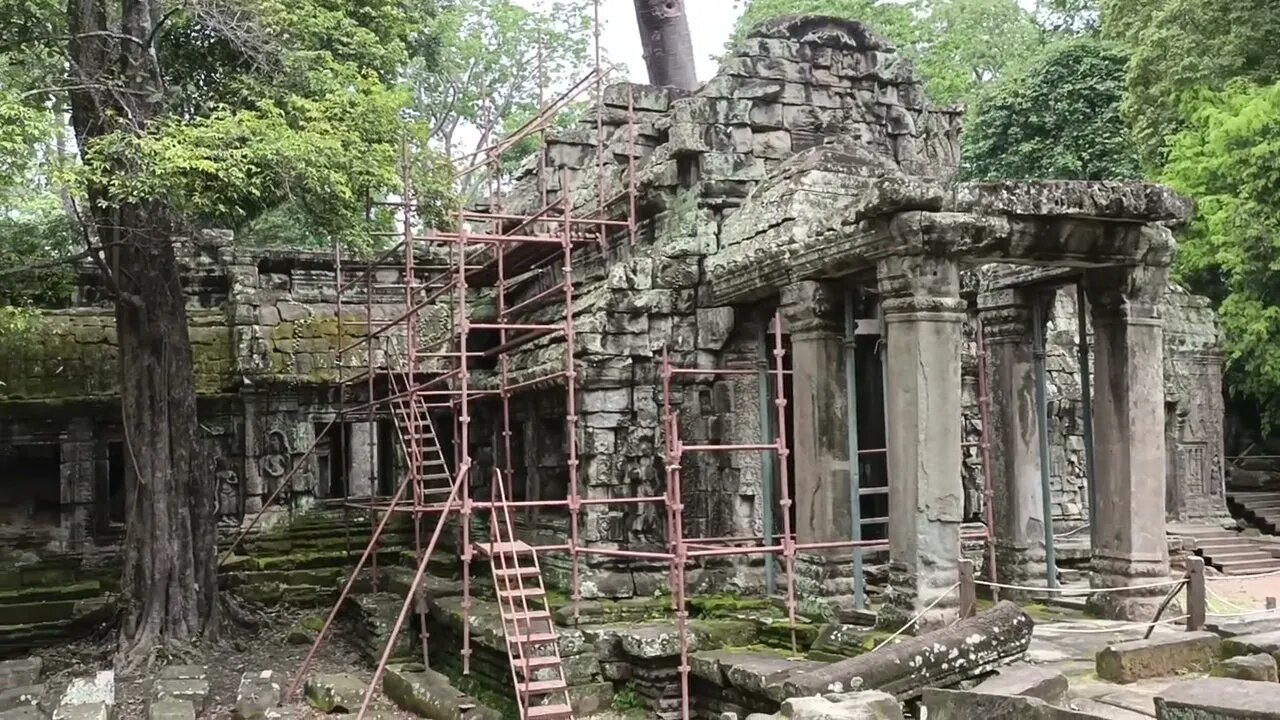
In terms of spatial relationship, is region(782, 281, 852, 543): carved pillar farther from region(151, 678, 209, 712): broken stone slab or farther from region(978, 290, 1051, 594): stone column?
region(151, 678, 209, 712): broken stone slab

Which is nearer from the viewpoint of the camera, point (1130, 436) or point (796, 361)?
point (1130, 436)

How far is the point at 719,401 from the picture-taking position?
1104 cm

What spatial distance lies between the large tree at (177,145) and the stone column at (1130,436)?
273 inches

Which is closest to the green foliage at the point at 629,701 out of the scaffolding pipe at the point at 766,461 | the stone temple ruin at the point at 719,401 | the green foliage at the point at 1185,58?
the stone temple ruin at the point at 719,401

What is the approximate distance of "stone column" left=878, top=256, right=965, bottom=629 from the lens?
318 inches

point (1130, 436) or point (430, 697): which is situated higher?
point (1130, 436)

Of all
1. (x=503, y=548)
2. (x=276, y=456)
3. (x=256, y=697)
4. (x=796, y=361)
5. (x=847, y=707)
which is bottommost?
(x=256, y=697)

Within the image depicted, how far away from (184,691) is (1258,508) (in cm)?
1928

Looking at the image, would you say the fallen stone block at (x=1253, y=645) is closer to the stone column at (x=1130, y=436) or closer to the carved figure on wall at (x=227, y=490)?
the stone column at (x=1130, y=436)

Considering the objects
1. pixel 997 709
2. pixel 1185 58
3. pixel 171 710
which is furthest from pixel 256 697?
pixel 1185 58

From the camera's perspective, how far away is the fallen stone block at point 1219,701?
173 inches

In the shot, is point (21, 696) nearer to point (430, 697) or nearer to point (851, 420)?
point (430, 697)

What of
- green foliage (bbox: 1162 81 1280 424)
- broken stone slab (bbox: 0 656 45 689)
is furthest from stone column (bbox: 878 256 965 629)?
green foliage (bbox: 1162 81 1280 424)

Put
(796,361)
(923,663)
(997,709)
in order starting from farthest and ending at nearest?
(796,361) < (923,663) < (997,709)
